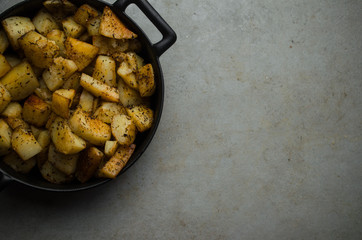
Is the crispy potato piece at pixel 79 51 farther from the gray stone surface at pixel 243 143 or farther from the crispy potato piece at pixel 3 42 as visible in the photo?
the gray stone surface at pixel 243 143

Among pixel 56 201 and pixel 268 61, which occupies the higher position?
pixel 56 201

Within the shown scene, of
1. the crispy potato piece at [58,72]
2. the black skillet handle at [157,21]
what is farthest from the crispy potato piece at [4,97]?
the black skillet handle at [157,21]

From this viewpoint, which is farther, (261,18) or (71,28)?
(261,18)

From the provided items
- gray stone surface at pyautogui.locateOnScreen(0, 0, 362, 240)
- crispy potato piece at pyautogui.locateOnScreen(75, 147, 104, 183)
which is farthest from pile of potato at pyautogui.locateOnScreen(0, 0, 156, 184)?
gray stone surface at pyautogui.locateOnScreen(0, 0, 362, 240)

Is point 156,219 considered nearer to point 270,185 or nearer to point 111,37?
point 270,185

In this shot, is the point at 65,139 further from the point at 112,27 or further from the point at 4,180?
the point at 112,27

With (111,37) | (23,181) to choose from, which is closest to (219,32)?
(111,37)

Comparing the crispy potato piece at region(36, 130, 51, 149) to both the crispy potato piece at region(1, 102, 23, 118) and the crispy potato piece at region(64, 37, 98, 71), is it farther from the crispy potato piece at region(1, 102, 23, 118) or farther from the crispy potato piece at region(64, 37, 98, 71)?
the crispy potato piece at region(64, 37, 98, 71)

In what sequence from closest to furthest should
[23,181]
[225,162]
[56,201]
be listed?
[23,181] < [56,201] < [225,162]
